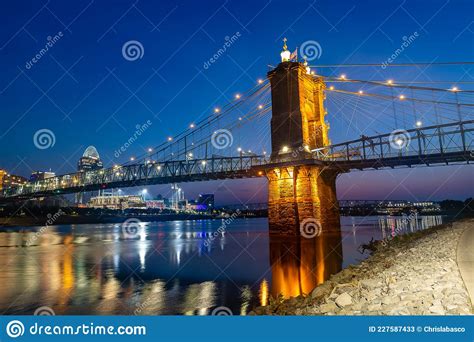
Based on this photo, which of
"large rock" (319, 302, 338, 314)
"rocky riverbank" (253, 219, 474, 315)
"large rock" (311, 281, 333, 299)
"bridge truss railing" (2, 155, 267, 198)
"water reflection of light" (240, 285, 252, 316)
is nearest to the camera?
"rocky riverbank" (253, 219, 474, 315)

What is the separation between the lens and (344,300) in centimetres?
739

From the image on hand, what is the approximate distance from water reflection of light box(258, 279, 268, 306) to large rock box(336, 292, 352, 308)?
3877mm

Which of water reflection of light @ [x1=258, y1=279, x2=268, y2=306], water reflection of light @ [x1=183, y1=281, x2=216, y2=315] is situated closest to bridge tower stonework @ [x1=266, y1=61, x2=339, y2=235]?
water reflection of light @ [x1=258, y1=279, x2=268, y2=306]

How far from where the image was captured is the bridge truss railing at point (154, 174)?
48844 mm

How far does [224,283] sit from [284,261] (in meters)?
7.19

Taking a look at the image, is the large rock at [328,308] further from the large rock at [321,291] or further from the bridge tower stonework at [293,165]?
the bridge tower stonework at [293,165]

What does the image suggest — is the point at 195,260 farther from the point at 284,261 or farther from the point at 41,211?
the point at 41,211

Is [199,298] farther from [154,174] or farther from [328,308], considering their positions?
[154,174]

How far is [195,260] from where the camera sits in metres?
23.2

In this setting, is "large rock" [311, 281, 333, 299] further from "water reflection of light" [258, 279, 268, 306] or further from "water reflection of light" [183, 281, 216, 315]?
"water reflection of light" [183, 281, 216, 315]

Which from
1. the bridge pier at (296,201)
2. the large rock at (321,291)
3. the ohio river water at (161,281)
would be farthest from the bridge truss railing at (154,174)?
the large rock at (321,291)

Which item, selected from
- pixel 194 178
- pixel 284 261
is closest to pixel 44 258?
pixel 284 261

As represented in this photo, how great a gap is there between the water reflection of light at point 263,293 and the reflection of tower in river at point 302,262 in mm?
276

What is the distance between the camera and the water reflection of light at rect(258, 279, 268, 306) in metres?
11.3
